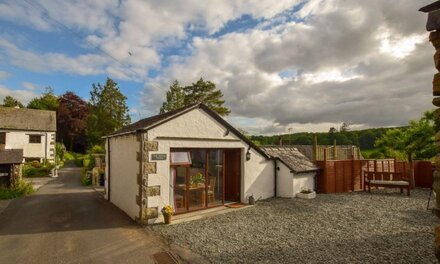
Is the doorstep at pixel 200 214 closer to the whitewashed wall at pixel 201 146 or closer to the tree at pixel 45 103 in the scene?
the whitewashed wall at pixel 201 146

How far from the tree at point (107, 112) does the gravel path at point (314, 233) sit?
30.7 meters

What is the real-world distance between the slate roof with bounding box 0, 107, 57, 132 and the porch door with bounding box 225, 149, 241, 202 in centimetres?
2765

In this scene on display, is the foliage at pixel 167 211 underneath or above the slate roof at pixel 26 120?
underneath

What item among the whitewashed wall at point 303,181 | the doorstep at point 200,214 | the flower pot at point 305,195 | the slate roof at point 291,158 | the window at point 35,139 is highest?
the window at point 35,139

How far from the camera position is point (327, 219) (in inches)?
400

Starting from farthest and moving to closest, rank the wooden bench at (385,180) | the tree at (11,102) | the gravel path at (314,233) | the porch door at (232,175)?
the tree at (11,102) → the wooden bench at (385,180) → the porch door at (232,175) → the gravel path at (314,233)

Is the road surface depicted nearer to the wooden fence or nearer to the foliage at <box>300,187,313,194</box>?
the foliage at <box>300,187,313,194</box>

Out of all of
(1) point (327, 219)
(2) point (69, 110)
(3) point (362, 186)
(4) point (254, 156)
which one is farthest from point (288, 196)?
(2) point (69, 110)

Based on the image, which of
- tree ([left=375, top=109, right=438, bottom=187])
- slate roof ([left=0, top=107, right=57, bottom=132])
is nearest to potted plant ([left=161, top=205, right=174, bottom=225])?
tree ([left=375, top=109, right=438, bottom=187])

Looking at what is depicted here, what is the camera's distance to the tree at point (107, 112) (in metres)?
37.7

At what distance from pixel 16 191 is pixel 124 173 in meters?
8.66

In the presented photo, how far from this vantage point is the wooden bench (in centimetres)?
1527

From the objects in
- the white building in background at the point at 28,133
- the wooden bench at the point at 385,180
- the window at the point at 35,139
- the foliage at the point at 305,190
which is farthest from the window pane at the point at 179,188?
the window at the point at 35,139

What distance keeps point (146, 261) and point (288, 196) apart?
365 inches
